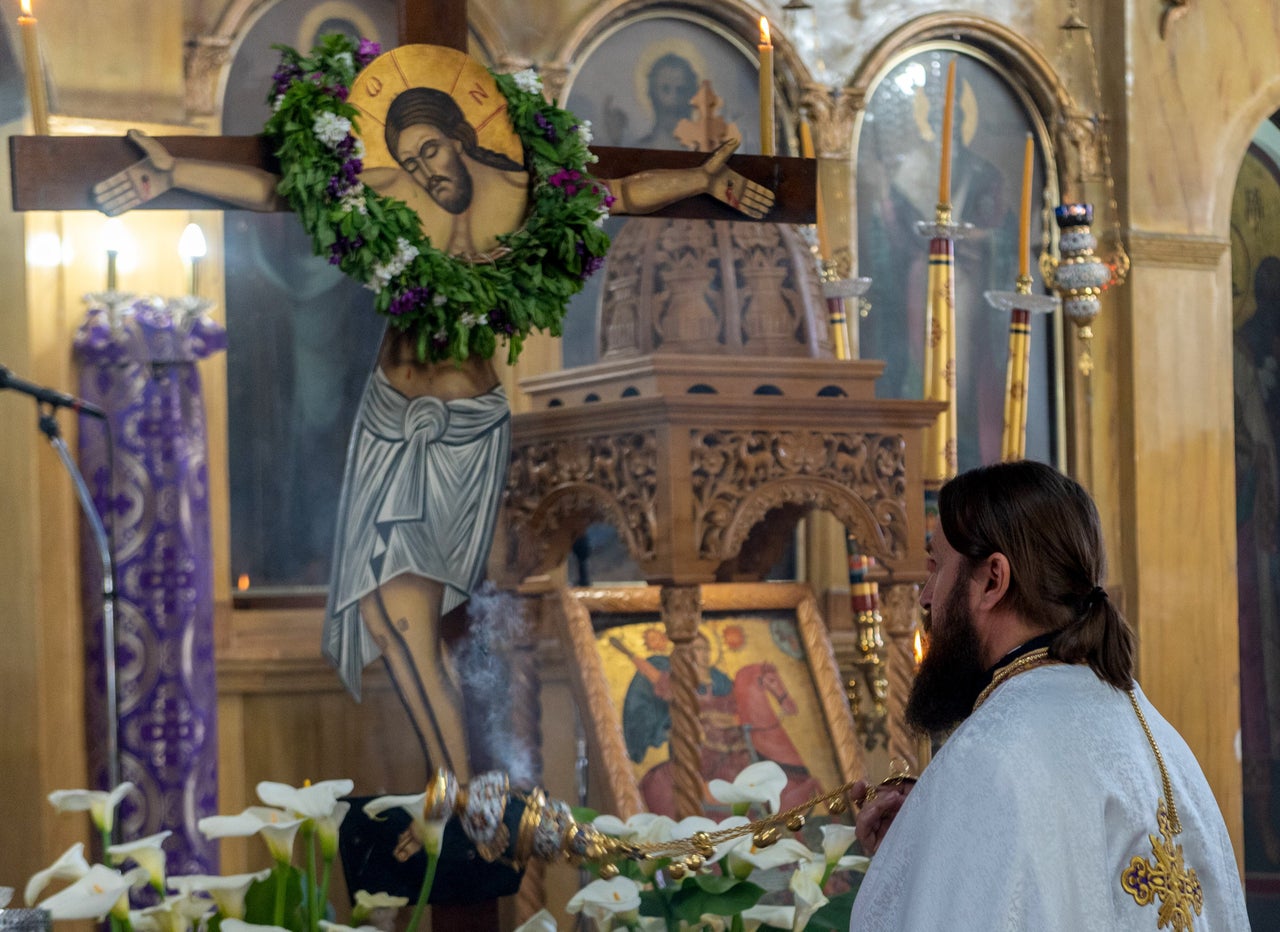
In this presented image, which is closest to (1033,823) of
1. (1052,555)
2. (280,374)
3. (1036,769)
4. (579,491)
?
(1036,769)

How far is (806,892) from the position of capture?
78.5 inches

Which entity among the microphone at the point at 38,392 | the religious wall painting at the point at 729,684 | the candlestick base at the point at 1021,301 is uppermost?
the candlestick base at the point at 1021,301

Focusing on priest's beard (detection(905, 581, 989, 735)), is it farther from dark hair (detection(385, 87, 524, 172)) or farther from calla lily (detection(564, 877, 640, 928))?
dark hair (detection(385, 87, 524, 172))

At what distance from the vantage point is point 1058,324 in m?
6.73

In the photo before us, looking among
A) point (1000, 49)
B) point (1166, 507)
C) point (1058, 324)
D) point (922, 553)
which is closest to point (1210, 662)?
point (1166, 507)

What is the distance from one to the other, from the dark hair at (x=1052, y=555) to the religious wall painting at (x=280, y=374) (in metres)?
3.52

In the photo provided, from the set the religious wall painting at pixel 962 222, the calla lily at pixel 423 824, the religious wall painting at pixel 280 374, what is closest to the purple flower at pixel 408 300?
the religious wall painting at pixel 280 374

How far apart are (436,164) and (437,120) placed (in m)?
0.10

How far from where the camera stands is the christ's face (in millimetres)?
3945

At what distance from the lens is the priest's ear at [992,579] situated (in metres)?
1.99

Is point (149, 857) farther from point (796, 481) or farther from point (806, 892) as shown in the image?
point (796, 481)

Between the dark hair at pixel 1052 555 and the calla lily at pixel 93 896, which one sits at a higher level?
the dark hair at pixel 1052 555

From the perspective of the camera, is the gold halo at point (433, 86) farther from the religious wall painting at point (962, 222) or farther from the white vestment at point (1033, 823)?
the religious wall painting at point (962, 222)

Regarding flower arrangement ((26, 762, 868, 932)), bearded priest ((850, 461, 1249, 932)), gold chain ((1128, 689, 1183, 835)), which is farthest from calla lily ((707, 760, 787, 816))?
gold chain ((1128, 689, 1183, 835))
